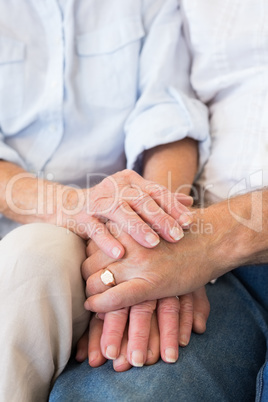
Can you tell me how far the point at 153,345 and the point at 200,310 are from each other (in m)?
0.12

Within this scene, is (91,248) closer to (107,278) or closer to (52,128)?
(107,278)

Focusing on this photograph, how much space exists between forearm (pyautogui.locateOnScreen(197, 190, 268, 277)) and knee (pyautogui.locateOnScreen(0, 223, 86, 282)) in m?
0.23

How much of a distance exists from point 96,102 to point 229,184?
373 mm

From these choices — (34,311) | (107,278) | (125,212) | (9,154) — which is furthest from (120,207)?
(9,154)

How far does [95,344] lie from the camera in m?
0.70

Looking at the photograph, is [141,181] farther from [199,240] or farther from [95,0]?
[95,0]

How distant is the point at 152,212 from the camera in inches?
28.7

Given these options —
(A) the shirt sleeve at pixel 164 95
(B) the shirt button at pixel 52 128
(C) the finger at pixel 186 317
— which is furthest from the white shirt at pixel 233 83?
(B) the shirt button at pixel 52 128

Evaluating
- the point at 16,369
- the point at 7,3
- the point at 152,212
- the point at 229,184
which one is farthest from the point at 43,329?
the point at 7,3

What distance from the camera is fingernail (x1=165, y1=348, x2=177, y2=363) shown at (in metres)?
0.66

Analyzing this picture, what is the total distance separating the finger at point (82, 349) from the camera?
71 centimetres

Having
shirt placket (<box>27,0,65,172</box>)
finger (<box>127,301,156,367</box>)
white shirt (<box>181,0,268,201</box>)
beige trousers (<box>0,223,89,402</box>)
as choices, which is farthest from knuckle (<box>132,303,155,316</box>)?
shirt placket (<box>27,0,65,172</box>)

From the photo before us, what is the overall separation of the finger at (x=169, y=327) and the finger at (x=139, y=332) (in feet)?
0.06

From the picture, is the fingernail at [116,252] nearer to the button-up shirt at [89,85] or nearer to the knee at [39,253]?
the knee at [39,253]
